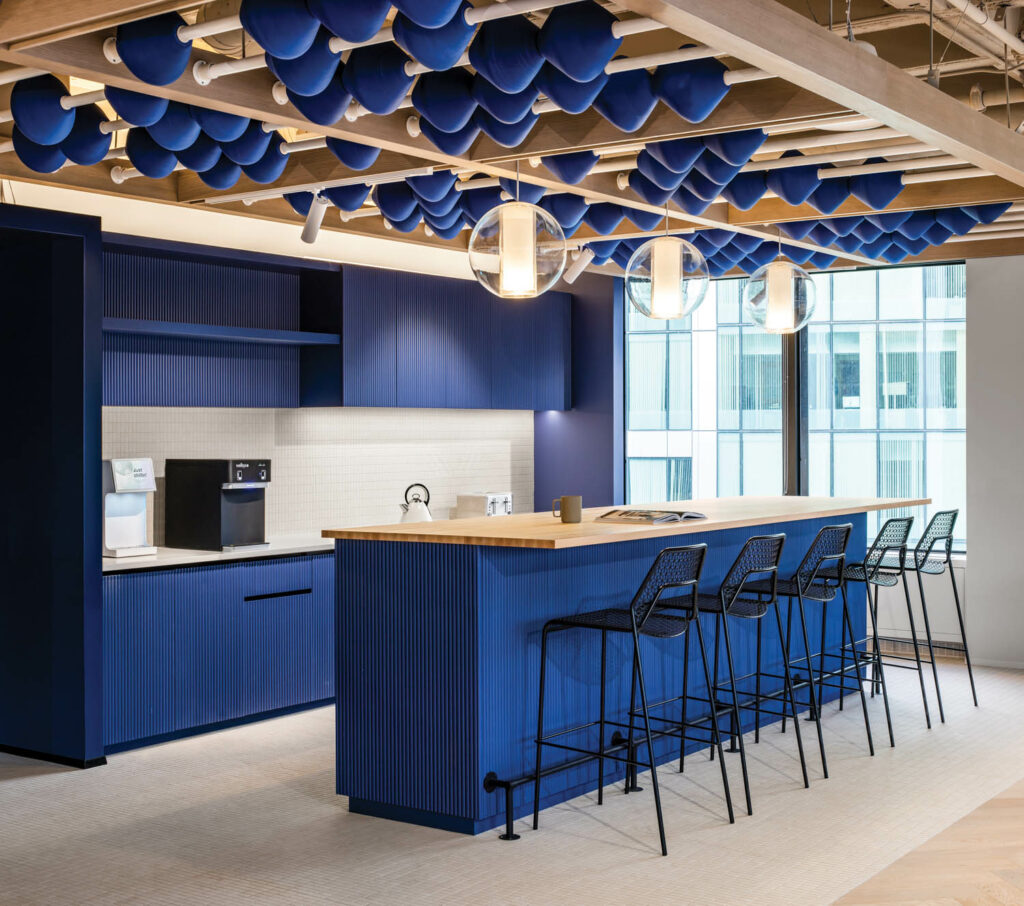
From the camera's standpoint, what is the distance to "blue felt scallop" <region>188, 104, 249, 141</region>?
13.8ft

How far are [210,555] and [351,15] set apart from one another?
159 inches

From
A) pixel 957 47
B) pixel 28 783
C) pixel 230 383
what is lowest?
→ pixel 28 783

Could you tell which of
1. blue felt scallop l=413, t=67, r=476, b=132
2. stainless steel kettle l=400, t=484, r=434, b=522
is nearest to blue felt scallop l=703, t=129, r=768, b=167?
blue felt scallop l=413, t=67, r=476, b=132

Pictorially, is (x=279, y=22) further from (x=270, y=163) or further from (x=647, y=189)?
(x=647, y=189)

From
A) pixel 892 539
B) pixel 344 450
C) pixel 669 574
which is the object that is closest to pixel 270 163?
pixel 669 574

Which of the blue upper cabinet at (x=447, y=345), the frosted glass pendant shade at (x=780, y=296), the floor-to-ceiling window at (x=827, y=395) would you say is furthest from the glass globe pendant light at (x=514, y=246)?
the floor-to-ceiling window at (x=827, y=395)

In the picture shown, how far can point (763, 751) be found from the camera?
6.10 m

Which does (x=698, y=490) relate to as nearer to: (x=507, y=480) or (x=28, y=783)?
(x=507, y=480)

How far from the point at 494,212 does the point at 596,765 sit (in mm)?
2329

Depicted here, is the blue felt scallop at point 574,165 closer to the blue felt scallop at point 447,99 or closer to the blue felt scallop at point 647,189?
the blue felt scallop at point 647,189

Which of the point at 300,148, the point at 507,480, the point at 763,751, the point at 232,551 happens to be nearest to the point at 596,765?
the point at 763,751

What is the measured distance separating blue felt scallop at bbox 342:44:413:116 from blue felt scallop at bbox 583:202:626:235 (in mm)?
2555

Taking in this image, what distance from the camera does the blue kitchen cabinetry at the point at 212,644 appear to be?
604 cm

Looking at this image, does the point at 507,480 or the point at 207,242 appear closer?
the point at 207,242
